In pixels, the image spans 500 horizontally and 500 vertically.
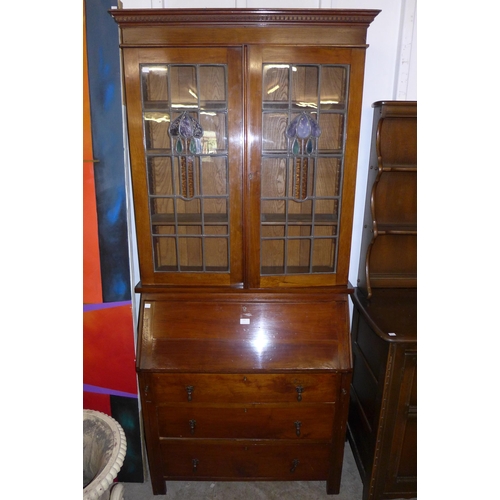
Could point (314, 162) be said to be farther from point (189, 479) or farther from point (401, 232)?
point (189, 479)

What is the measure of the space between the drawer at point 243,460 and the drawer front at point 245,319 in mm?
589

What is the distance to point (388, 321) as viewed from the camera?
165cm

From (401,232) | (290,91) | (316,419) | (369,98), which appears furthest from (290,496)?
(369,98)

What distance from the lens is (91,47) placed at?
5.16 feet

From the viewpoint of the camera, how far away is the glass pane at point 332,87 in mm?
1613

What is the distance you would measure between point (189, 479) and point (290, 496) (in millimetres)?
562

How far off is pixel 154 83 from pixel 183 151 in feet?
1.15

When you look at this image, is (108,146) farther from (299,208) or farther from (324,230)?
(324,230)

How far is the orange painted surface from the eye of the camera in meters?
1.62

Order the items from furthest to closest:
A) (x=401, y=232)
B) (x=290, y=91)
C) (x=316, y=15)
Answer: (x=401, y=232) → (x=290, y=91) → (x=316, y=15)

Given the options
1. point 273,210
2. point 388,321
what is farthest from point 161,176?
point 388,321

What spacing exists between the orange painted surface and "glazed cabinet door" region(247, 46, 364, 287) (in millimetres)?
785

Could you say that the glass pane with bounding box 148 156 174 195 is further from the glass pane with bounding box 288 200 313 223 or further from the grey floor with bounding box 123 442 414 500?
the grey floor with bounding box 123 442 414 500

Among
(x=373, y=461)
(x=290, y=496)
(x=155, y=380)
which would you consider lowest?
(x=290, y=496)
